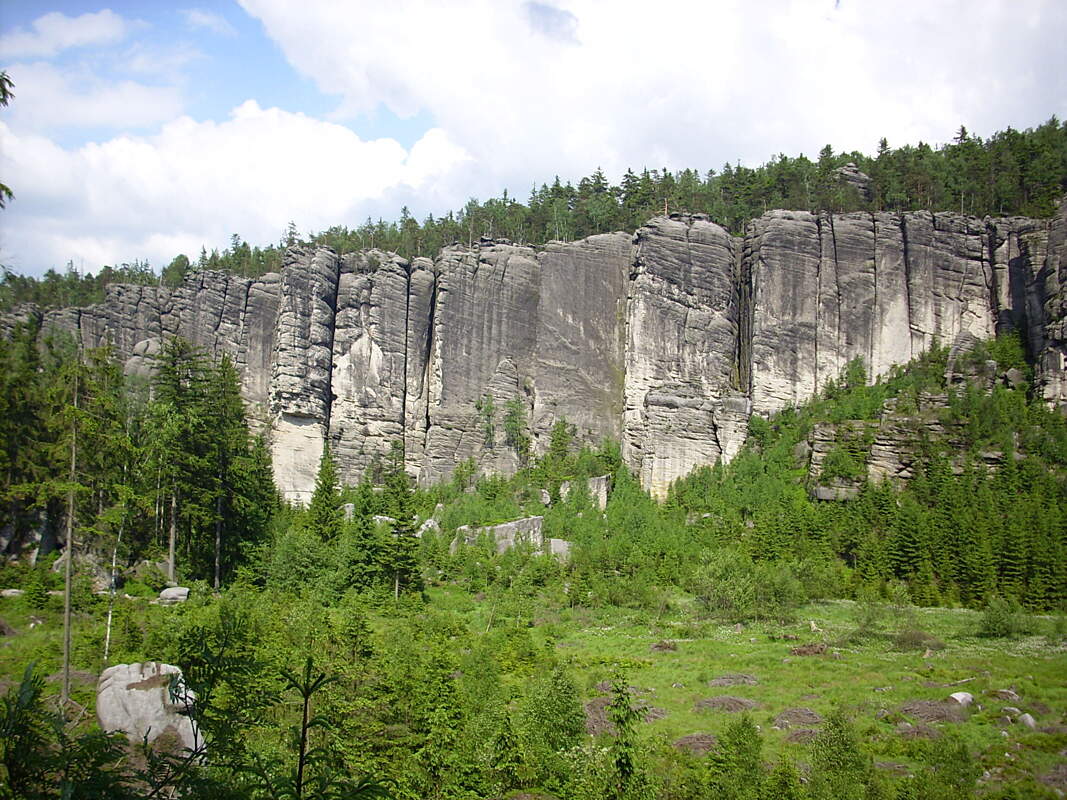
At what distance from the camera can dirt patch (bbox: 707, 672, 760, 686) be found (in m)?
40.0

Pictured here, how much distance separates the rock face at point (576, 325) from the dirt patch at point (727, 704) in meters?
50.5

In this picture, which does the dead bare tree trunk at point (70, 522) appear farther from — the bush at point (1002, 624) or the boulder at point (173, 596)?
the bush at point (1002, 624)

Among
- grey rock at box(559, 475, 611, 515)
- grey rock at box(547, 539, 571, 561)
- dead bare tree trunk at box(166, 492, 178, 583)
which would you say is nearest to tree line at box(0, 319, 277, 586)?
dead bare tree trunk at box(166, 492, 178, 583)

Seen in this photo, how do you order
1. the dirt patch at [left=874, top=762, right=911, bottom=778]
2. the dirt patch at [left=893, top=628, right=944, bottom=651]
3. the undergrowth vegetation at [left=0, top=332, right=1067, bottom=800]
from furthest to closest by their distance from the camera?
the dirt patch at [left=893, top=628, right=944, bottom=651] < the dirt patch at [left=874, top=762, right=911, bottom=778] < the undergrowth vegetation at [left=0, top=332, right=1067, bottom=800]

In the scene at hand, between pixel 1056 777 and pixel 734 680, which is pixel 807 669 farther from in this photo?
→ pixel 1056 777

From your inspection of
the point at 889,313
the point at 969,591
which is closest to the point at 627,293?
the point at 889,313

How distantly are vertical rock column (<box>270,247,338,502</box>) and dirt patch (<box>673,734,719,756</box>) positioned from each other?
64.0 m

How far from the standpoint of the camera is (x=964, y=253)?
92188 millimetres

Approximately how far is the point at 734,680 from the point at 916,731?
33.8 ft

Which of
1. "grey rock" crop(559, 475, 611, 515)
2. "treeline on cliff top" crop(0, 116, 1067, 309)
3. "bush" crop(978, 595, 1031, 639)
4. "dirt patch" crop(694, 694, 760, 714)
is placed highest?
"treeline on cliff top" crop(0, 116, 1067, 309)

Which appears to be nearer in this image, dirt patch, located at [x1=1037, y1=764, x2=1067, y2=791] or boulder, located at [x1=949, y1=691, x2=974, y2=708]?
dirt patch, located at [x1=1037, y1=764, x2=1067, y2=791]

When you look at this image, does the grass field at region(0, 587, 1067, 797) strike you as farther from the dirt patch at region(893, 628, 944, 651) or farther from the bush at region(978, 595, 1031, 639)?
the bush at region(978, 595, 1031, 639)

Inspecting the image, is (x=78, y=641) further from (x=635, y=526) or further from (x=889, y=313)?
(x=889, y=313)

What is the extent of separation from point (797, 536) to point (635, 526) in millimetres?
14898
